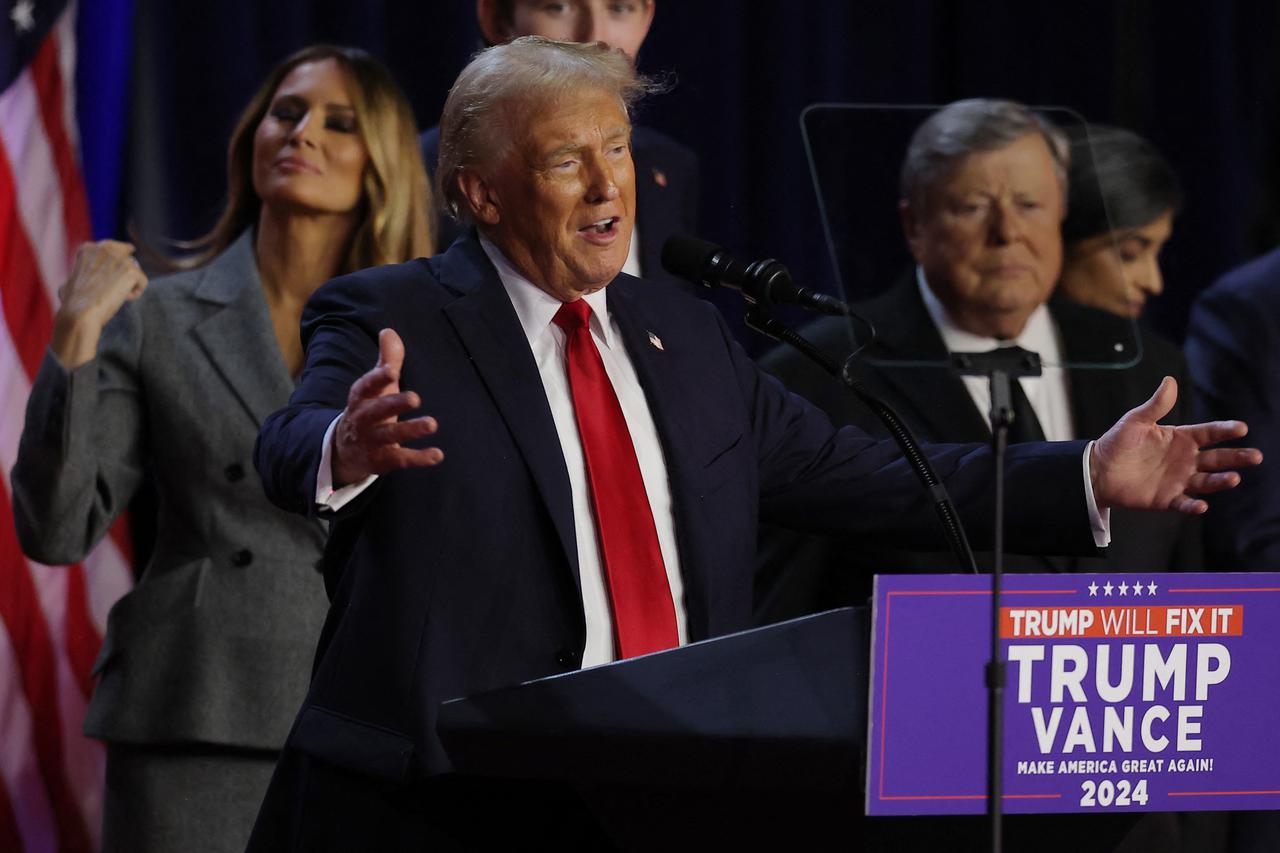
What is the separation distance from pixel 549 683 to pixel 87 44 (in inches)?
87.6

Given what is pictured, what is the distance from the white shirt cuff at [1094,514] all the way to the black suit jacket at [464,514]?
Result: 0.4 inches

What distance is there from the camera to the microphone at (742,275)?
1711 millimetres

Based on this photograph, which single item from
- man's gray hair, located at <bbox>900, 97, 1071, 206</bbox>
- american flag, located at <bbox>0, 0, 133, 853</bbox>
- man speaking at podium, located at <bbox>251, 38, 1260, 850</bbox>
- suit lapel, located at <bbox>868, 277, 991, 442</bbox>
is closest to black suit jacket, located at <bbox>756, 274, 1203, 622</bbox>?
suit lapel, located at <bbox>868, 277, 991, 442</bbox>

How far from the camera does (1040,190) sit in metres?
2.74

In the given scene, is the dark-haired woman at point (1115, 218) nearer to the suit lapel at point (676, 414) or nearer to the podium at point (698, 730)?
the suit lapel at point (676, 414)

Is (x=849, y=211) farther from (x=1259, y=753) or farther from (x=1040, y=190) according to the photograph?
(x=1259, y=753)

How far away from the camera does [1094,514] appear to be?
1784 mm

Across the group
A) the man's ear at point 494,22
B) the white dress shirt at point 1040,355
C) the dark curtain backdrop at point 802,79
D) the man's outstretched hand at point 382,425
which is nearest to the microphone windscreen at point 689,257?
the man's outstretched hand at point 382,425

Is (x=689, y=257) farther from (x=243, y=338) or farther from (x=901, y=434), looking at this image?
(x=243, y=338)

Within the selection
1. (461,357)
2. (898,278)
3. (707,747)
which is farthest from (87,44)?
(707,747)

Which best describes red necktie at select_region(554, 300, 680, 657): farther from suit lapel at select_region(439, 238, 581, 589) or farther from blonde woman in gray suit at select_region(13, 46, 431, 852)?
blonde woman in gray suit at select_region(13, 46, 431, 852)

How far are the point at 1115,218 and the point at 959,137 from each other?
1.94 feet

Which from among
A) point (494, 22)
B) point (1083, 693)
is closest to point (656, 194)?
point (494, 22)

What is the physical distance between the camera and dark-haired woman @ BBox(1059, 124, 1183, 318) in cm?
282
